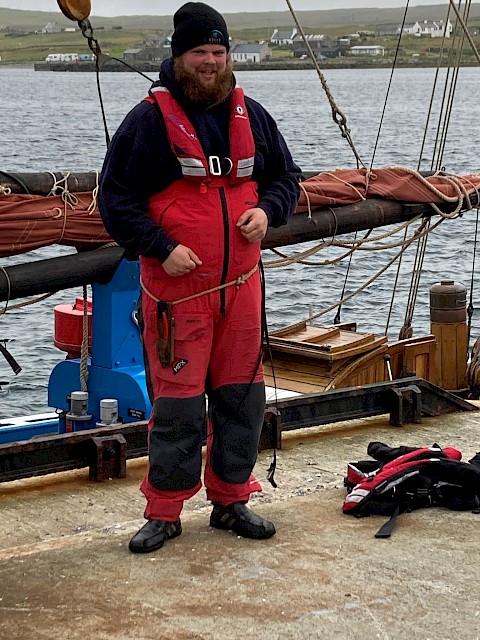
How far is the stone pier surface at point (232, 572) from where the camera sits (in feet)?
13.2

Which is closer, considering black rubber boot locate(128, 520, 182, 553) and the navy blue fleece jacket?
the navy blue fleece jacket

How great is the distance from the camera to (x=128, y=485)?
18.5 feet

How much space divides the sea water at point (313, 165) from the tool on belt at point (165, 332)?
1.57 meters

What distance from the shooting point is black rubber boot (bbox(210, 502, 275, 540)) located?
4.82 meters

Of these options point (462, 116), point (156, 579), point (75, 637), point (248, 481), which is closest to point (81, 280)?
point (248, 481)

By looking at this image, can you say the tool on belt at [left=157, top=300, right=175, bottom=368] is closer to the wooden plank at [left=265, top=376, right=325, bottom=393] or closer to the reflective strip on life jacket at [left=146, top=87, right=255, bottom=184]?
the reflective strip on life jacket at [left=146, top=87, right=255, bottom=184]

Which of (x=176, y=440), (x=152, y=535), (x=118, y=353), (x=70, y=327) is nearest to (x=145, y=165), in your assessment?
(x=176, y=440)

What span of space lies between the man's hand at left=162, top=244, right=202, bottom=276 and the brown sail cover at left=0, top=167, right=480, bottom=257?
4.77ft

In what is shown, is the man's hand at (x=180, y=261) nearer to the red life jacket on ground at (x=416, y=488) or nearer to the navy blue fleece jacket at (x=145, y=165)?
the navy blue fleece jacket at (x=145, y=165)

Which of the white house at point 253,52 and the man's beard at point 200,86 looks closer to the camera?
the man's beard at point 200,86

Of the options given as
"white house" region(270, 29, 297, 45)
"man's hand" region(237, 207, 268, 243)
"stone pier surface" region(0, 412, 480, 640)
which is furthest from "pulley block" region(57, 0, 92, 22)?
"white house" region(270, 29, 297, 45)

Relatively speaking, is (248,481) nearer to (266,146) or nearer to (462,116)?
(266,146)

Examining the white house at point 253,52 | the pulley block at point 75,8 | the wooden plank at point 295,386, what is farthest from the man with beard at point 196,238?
the white house at point 253,52

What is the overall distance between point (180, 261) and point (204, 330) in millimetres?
322
